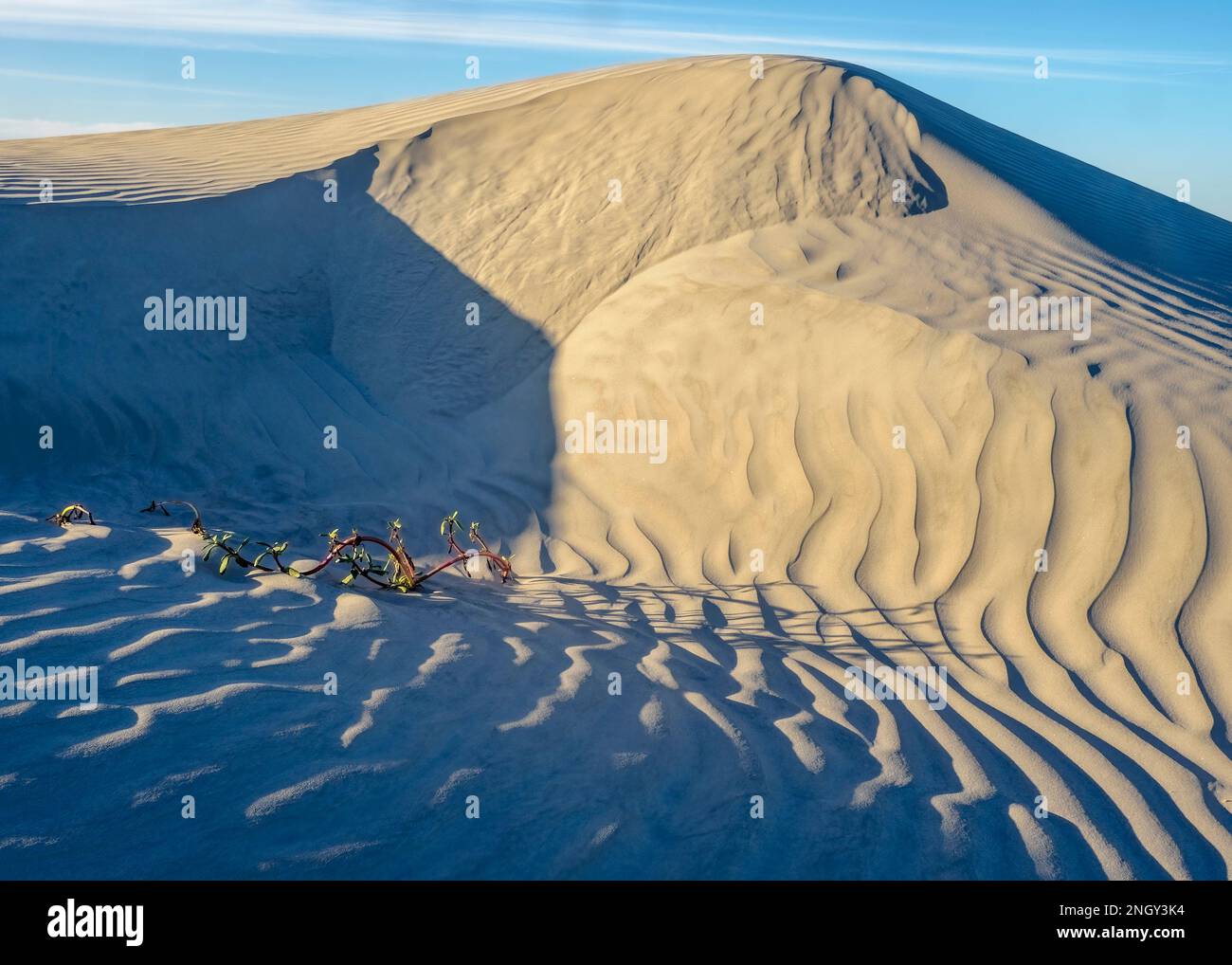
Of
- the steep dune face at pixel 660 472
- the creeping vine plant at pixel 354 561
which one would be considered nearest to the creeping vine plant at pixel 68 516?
the steep dune face at pixel 660 472

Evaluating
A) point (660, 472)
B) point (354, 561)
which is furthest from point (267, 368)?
point (354, 561)

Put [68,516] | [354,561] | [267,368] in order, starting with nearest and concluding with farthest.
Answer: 1. [354,561]
2. [68,516]
3. [267,368]

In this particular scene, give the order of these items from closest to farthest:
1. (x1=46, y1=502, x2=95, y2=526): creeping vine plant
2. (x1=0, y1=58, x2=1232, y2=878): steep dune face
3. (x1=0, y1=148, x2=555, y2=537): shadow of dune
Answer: (x1=0, y1=58, x2=1232, y2=878): steep dune face → (x1=46, y1=502, x2=95, y2=526): creeping vine plant → (x1=0, y1=148, x2=555, y2=537): shadow of dune

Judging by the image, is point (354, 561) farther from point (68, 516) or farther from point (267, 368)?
point (267, 368)

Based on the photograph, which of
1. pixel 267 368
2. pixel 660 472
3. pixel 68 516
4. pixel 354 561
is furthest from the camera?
pixel 267 368

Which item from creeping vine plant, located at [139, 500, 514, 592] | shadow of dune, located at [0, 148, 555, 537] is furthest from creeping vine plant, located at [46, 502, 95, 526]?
shadow of dune, located at [0, 148, 555, 537]

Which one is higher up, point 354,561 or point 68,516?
point 68,516

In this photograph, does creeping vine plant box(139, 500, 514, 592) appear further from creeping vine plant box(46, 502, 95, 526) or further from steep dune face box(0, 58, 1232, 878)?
creeping vine plant box(46, 502, 95, 526)

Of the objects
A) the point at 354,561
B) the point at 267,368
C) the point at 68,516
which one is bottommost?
the point at 354,561

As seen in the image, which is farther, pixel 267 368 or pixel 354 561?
pixel 267 368
